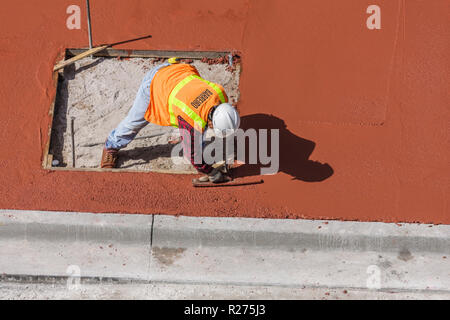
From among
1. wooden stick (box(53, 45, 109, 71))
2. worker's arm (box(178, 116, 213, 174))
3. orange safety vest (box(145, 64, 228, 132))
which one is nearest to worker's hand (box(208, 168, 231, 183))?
worker's arm (box(178, 116, 213, 174))

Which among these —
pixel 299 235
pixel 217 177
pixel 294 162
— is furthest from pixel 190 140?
pixel 299 235

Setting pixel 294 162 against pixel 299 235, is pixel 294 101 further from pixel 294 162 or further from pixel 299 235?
pixel 299 235

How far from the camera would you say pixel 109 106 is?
24.5 ft

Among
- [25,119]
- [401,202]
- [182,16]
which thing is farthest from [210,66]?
[401,202]

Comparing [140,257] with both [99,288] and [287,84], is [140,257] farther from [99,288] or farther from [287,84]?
[287,84]

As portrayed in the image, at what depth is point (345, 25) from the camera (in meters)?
8.06

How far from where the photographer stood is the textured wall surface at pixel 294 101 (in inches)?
263

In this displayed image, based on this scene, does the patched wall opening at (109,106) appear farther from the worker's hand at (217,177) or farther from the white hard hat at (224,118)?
the white hard hat at (224,118)

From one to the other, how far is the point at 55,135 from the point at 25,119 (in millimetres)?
422

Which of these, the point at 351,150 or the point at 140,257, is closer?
the point at 140,257

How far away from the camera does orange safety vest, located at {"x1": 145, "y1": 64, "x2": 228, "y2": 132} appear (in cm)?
595

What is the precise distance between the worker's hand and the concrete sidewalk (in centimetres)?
48

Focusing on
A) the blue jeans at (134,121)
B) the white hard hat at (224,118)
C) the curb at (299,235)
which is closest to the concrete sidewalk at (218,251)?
the curb at (299,235)

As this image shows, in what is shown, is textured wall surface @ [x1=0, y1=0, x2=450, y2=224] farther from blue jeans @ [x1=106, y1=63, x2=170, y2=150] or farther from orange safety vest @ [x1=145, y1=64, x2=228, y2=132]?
orange safety vest @ [x1=145, y1=64, x2=228, y2=132]
